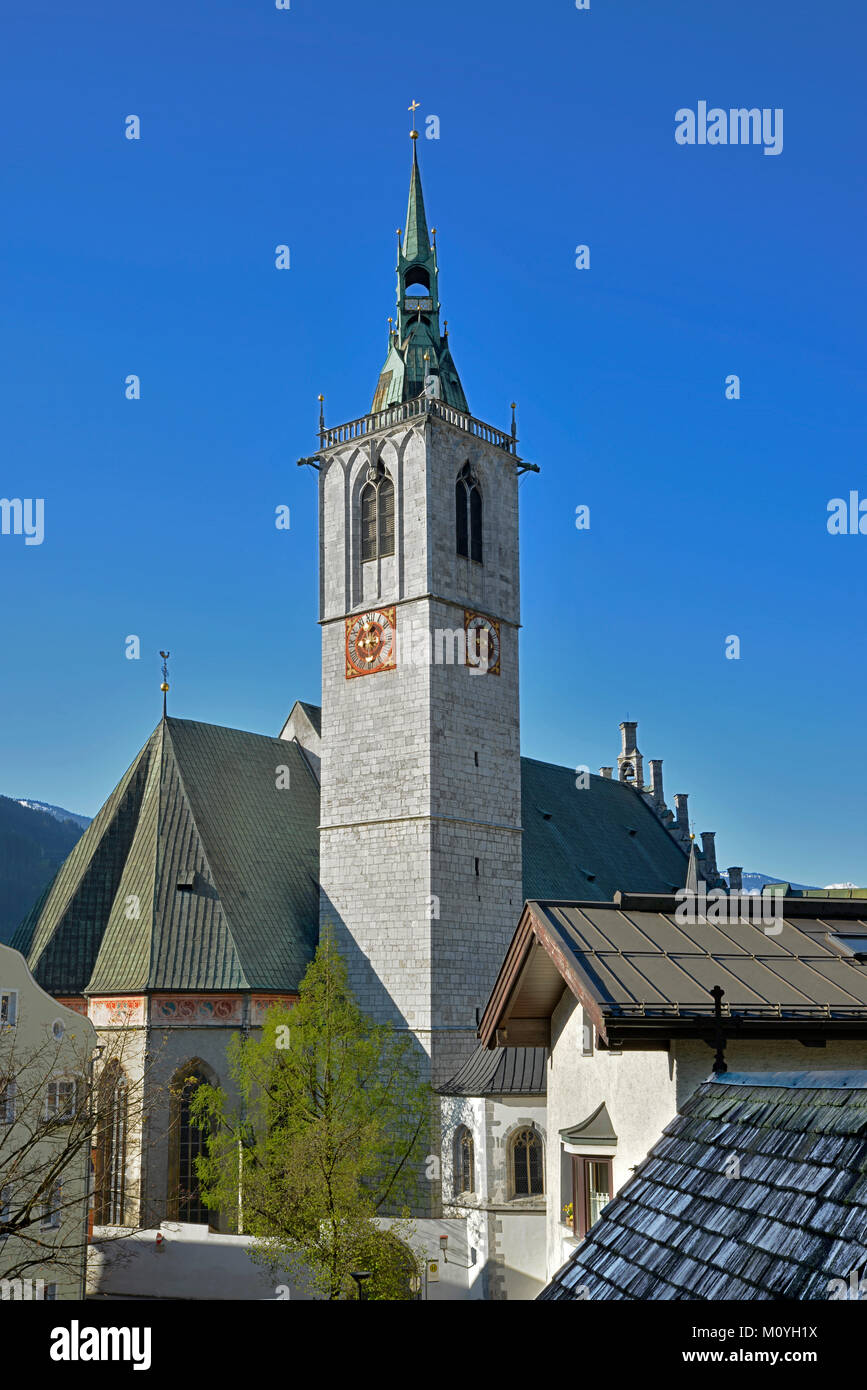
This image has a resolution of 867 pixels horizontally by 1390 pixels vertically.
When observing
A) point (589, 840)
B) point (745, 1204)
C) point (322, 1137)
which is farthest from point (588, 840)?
point (745, 1204)

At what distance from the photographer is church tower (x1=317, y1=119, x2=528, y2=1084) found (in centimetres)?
3534

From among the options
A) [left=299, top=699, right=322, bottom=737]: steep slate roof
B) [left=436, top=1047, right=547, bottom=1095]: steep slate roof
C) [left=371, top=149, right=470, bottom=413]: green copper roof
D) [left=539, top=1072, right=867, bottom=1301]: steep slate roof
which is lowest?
[left=436, top=1047, right=547, bottom=1095]: steep slate roof

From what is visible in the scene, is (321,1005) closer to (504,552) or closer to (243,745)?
(243,745)

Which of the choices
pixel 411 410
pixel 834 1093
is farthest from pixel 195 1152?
pixel 834 1093

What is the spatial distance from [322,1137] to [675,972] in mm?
20961

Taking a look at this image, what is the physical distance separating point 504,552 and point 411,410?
530cm

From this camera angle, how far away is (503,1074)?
31.5 meters

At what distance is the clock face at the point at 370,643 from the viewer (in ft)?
122

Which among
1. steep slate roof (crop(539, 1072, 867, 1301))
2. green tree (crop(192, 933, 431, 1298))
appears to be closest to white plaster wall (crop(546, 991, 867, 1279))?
steep slate roof (crop(539, 1072, 867, 1301))

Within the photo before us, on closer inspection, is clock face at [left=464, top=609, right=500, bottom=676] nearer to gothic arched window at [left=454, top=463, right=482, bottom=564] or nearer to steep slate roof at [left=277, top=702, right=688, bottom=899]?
gothic arched window at [left=454, top=463, right=482, bottom=564]

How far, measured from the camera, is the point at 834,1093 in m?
5.44

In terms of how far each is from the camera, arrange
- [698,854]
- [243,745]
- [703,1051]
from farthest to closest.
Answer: [698,854]
[243,745]
[703,1051]

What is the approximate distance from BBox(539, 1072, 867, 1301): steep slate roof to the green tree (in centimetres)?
2183

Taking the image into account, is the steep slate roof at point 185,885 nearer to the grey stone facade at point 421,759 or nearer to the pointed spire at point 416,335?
the grey stone facade at point 421,759
